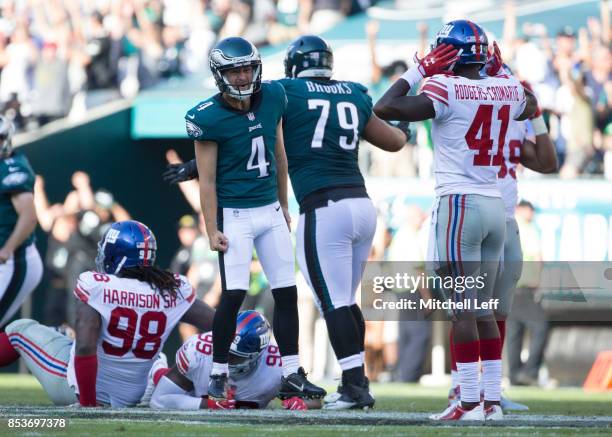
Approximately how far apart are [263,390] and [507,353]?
6162 mm

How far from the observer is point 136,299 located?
23.9 feet

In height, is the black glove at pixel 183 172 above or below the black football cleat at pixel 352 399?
above

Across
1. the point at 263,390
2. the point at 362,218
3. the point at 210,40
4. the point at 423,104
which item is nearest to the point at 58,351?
the point at 263,390

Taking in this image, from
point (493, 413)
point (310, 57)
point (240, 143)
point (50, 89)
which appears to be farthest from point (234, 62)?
point (50, 89)

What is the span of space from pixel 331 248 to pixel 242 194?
600mm

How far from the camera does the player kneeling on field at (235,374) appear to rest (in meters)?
7.29

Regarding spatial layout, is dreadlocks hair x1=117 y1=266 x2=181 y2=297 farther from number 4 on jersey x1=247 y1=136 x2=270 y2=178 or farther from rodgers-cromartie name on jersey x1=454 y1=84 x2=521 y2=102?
rodgers-cromartie name on jersey x1=454 y1=84 x2=521 y2=102

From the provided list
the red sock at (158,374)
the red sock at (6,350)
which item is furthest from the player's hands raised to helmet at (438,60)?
the red sock at (6,350)

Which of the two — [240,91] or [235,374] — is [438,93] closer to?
[240,91]

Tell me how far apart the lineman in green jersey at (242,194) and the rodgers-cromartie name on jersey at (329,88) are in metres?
0.26

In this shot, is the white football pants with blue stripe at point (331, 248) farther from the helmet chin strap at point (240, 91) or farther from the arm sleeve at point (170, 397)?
the arm sleeve at point (170, 397)

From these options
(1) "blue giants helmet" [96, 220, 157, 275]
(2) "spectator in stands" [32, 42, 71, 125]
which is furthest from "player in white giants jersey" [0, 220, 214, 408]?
(2) "spectator in stands" [32, 42, 71, 125]

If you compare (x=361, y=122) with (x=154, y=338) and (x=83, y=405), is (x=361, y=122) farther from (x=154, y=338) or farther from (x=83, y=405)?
Result: (x=83, y=405)

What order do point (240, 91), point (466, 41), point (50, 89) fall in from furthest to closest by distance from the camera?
1. point (50, 89)
2. point (240, 91)
3. point (466, 41)
